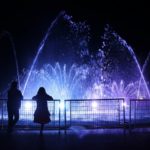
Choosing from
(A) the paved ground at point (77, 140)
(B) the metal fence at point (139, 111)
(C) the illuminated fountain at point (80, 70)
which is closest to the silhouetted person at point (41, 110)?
(A) the paved ground at point (77, 140)

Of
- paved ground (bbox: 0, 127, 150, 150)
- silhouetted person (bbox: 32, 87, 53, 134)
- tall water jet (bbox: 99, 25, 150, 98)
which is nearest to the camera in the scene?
paved ground (bbox: 0, 127, 150, 150)

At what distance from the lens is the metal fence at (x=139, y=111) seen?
18.5 m

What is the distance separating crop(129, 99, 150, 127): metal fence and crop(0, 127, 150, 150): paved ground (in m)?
0.97

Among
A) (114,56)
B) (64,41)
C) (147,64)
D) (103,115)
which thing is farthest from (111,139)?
(147,64)

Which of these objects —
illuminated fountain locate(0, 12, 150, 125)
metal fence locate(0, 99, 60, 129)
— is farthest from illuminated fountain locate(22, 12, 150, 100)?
metal fence locate(0, 99, 60, 129)

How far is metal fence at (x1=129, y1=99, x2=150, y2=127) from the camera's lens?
60.7 ft

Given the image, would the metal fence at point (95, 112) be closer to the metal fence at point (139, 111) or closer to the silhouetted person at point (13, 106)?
the metal fence at point (139, 111)

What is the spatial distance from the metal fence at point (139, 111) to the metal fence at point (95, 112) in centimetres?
42

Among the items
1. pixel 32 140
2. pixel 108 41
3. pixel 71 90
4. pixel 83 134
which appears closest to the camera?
pixel 32 140

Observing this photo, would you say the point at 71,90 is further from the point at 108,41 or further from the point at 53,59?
the point at 53,59

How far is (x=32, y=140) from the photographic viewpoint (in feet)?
49.8

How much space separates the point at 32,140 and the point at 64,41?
136 ft

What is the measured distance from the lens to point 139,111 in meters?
18.6

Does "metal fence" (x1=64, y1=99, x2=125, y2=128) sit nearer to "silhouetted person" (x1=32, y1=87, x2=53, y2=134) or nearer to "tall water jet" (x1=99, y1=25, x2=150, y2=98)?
"silhouetted person" (x1=32, y1=87, x2=53, y2=134)
